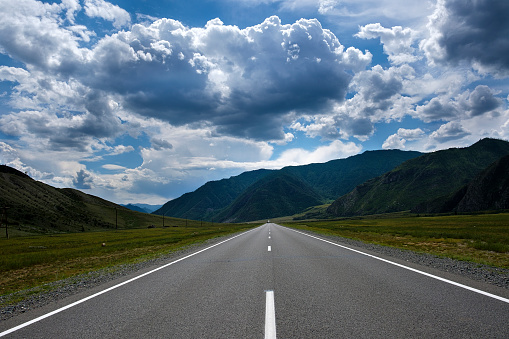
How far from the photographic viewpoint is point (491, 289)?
282 inches

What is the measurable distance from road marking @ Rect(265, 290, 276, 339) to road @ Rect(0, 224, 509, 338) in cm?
2

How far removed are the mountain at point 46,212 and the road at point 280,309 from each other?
8722 cm

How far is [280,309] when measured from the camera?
5.96 metres

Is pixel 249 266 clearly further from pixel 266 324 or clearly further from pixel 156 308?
pixel 266 324

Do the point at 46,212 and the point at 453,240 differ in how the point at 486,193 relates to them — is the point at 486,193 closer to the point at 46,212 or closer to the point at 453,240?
the point at 453,240

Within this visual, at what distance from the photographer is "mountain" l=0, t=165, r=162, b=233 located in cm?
8789

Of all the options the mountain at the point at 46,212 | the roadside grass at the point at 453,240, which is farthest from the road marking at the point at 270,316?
the mountain at the point at 46,212

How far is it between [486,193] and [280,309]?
170 m

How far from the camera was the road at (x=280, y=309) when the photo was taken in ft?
15.8

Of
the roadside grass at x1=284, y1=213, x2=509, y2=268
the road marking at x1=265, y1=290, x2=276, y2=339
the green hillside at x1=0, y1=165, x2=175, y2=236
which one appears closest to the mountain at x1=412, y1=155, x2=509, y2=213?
the roadside grass at x1=284, y1=213, x2=509, y2=268

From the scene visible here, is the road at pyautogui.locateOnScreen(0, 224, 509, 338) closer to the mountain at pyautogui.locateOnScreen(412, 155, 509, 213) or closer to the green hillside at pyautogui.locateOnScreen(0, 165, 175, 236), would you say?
the green hillside at pyautogui.locateOnScreen(0, 165, 175, 236)

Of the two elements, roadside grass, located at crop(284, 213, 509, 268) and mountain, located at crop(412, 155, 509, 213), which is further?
mountain, located at crop(412, 155, 509, 213)

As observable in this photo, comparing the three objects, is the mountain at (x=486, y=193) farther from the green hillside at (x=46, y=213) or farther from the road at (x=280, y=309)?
the green hillside at (x=46, y=213)

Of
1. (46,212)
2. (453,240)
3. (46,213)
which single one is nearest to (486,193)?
(453,240)
